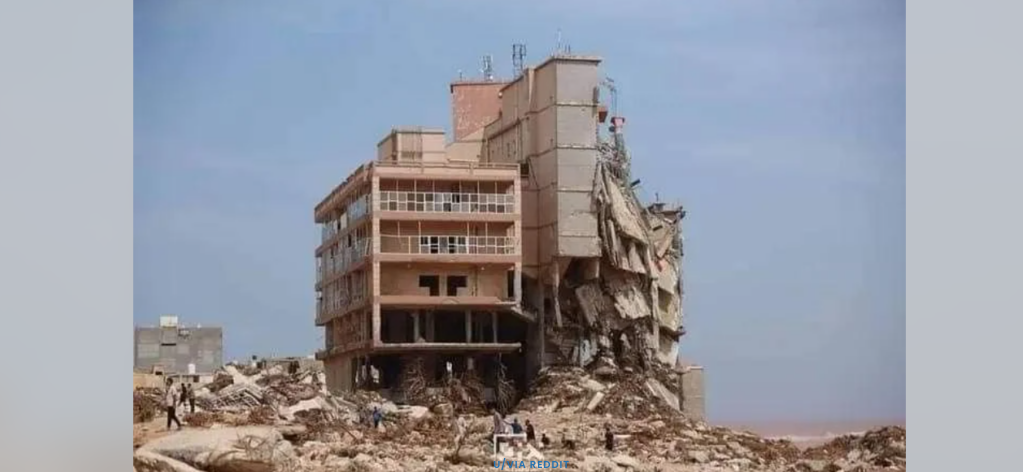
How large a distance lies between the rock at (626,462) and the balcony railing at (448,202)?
129cm

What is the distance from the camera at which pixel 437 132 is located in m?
8.16

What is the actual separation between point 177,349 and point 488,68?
2002 mm

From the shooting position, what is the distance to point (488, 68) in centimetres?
816

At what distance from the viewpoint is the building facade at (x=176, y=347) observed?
26.1 ft

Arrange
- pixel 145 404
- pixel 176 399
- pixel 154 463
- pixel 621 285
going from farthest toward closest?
pixel 621 285 → pixel 176 399 → pixel 145 404 → pixel 154 463

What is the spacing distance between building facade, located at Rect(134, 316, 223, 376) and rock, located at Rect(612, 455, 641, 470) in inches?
77.4

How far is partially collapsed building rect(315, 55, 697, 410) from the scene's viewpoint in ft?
26.7

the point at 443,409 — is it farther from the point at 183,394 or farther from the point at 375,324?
the point at 183,394

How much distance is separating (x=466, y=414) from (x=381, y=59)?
1770 mm

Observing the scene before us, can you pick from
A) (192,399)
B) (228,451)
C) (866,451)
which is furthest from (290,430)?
(866,451)

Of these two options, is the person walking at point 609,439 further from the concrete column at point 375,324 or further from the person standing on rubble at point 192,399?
the person standing on rubble at point 192,399

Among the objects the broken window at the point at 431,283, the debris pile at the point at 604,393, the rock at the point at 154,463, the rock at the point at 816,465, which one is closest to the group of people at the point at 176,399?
the rock at the point at 154,463
